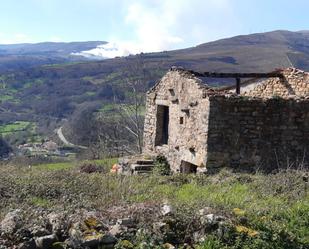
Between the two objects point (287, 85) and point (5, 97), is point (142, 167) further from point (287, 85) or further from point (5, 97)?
point (5, 97)

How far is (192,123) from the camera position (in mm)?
15562

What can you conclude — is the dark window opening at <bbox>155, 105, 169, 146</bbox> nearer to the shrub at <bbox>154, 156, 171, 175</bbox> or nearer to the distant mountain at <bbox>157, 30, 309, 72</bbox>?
the shrub at <bbox>154, 156, 171, 175</bbox>

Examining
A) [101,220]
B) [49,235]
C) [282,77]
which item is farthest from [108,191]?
[282,77]

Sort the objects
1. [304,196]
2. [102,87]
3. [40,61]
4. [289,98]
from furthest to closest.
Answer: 1. [40,61]
2. [102,87]
3. [289,98]
4. [304,196]

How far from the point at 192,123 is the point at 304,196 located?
6517mm

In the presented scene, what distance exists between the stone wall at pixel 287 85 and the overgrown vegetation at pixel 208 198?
649 cm

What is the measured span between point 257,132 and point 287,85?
3803 millimetres

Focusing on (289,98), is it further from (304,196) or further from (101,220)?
(101,220)

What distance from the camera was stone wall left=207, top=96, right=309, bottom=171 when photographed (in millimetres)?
14328

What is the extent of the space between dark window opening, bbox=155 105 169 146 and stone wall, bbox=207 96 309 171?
430cm

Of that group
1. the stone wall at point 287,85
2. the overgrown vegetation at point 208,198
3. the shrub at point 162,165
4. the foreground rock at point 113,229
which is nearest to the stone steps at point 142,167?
the shrub at point 162,165

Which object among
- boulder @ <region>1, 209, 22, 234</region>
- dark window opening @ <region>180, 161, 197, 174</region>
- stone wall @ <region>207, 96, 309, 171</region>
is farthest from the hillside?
boulder @ <region>1, 209, 22, 234</region>

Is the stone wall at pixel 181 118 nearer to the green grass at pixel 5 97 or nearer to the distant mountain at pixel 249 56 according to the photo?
the distant mountain at pixel 249 56

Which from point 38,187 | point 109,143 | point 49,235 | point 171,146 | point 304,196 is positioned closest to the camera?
point 49,235
